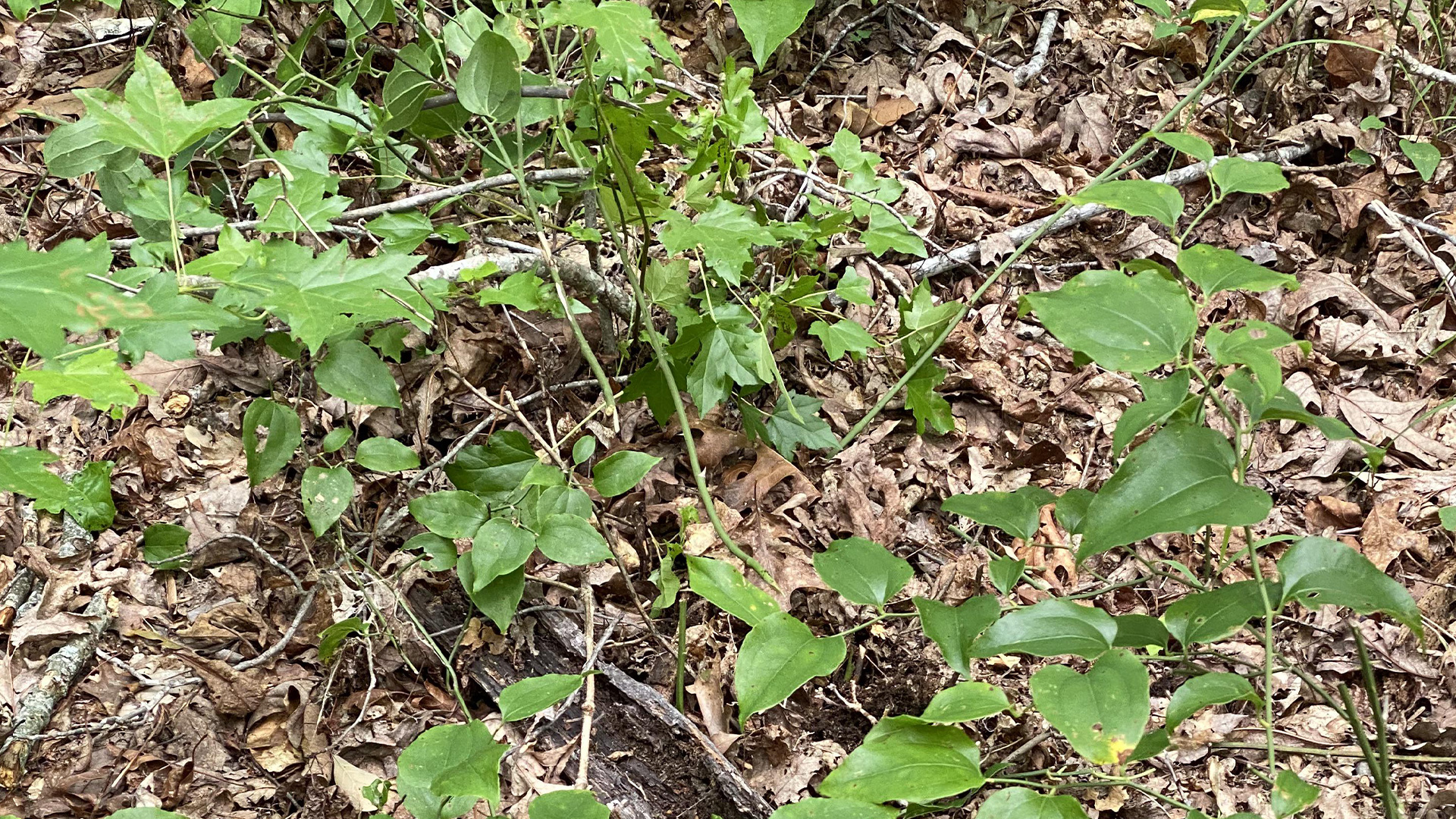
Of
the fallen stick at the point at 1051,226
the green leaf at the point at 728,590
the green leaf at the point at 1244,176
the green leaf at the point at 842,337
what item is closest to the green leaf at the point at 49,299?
the green leaf at the point at 728,590

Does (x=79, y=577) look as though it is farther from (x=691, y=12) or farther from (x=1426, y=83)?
(x=1426, y=83)

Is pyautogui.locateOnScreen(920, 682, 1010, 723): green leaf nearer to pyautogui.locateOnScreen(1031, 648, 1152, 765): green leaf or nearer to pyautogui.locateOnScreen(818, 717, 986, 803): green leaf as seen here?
pyautogui.locateOnScreen(818, 717, 986, 803): green leaf

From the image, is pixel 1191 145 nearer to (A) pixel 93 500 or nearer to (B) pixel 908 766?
(B) pixel 908 766

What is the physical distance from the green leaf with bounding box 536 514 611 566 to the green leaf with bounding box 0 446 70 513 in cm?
76

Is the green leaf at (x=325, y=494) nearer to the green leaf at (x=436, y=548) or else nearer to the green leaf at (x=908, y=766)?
the green leaf at (x=436, y=548)

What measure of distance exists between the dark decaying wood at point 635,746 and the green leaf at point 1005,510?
681mm

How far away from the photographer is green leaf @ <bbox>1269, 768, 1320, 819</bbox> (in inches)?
42.5

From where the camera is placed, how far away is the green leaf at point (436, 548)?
192cm

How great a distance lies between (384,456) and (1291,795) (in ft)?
5.50

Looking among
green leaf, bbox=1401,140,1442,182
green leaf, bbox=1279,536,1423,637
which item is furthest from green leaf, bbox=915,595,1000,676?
green leaf, bbox=1401,140,1442,182

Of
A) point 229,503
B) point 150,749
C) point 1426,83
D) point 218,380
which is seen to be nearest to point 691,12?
point 218,380

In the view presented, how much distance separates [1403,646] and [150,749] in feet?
9.15

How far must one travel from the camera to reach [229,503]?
7.65 ft

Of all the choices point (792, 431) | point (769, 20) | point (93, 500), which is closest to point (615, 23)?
point (769, 20)
